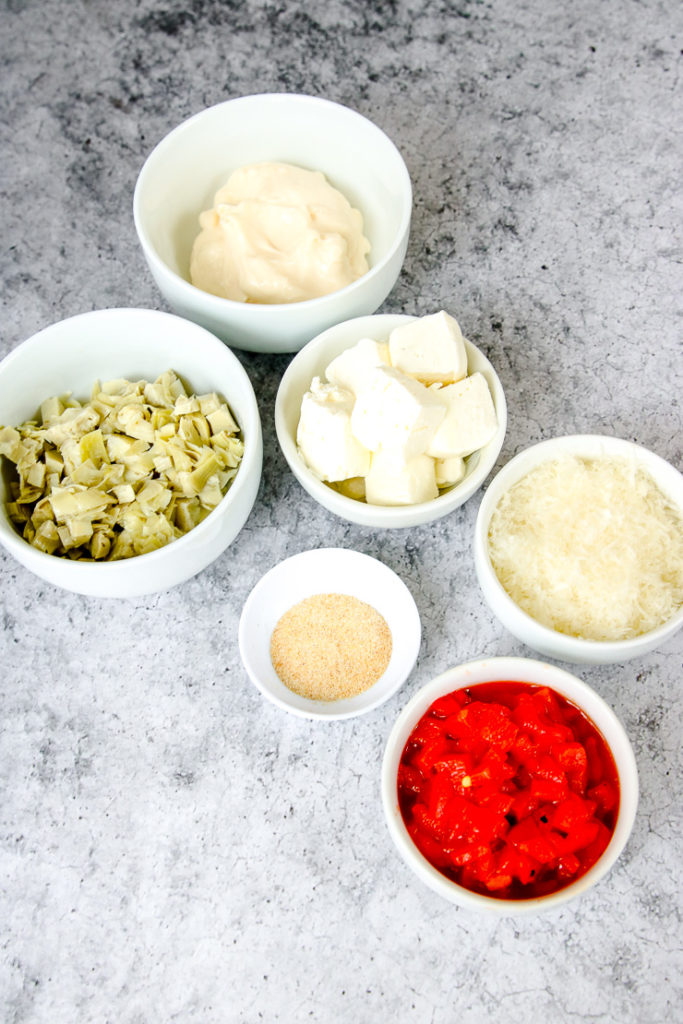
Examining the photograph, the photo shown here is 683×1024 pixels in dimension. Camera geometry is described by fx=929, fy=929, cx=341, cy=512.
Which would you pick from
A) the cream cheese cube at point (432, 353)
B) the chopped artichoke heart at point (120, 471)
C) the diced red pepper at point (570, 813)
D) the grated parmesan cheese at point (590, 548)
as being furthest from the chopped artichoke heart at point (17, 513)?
the diced red pepper at point (570, 813)

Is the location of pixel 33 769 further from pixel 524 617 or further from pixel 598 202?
pixel 598 202

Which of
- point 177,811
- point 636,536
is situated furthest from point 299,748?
point 636,536

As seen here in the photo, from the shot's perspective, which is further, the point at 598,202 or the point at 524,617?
the point at 598,202

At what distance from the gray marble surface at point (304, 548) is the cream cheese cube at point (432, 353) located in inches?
10.7

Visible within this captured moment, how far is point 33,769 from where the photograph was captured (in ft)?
5.23

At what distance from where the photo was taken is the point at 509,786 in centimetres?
140

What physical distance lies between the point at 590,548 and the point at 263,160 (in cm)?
104

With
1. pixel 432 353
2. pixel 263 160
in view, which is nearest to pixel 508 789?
pixel 432 353

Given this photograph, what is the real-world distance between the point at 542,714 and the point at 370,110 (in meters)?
1.44

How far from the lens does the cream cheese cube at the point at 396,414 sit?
1484 millimetres

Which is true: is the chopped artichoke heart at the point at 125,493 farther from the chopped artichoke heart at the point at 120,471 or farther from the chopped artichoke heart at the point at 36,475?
the chopped artichoke heart at the point at 36,475

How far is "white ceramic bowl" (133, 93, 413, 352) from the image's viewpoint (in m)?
A: 1.67

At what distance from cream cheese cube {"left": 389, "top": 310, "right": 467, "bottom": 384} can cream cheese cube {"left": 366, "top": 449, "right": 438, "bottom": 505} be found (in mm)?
147

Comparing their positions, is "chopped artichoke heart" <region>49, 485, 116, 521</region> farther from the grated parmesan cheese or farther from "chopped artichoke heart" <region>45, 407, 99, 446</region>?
the grated parmesan cheese
